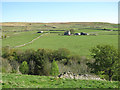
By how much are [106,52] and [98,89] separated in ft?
62.9

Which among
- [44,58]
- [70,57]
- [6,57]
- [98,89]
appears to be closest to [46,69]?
[44,58]

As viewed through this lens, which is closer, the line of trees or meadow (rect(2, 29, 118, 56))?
the line of trees

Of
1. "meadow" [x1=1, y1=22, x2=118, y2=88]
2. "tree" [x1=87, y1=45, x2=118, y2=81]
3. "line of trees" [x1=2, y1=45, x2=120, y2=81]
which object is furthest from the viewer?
"line of trees" [x1=2, y1=45, x2=120, y2=81]

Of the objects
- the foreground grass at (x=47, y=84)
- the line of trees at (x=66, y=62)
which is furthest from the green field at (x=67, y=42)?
the foreground grass at (x=47, y=84)

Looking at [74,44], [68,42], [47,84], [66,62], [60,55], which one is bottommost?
[66,62]

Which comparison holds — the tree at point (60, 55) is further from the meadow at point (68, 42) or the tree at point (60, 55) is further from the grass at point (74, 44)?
the grass at point (74, 44)

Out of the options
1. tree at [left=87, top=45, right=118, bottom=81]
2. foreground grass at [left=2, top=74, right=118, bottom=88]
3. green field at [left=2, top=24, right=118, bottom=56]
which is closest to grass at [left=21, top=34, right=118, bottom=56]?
green field at [left=2, top=24, right=118, bottom=56]

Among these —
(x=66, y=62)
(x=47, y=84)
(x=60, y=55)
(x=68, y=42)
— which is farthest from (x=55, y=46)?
(x=47, y=84)

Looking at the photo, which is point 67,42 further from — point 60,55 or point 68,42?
point 60,55

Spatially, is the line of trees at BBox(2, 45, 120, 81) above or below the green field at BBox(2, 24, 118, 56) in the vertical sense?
below

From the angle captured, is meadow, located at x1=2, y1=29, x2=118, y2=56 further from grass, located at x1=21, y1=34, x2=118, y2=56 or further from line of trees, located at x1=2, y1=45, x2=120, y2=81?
line of trees, located at x1=2, y1=45, x2=120, y2=81

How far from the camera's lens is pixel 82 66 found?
42969 millimetres

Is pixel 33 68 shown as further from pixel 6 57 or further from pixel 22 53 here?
pixel 6 57

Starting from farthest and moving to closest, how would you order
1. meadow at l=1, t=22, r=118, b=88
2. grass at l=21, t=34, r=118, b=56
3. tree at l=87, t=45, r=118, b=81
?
grass at l=21, t=34, r=118, b=56
tree at l=87, t=45, r=118, b=81
meadow at l=1, t=22, r=118, b=88
